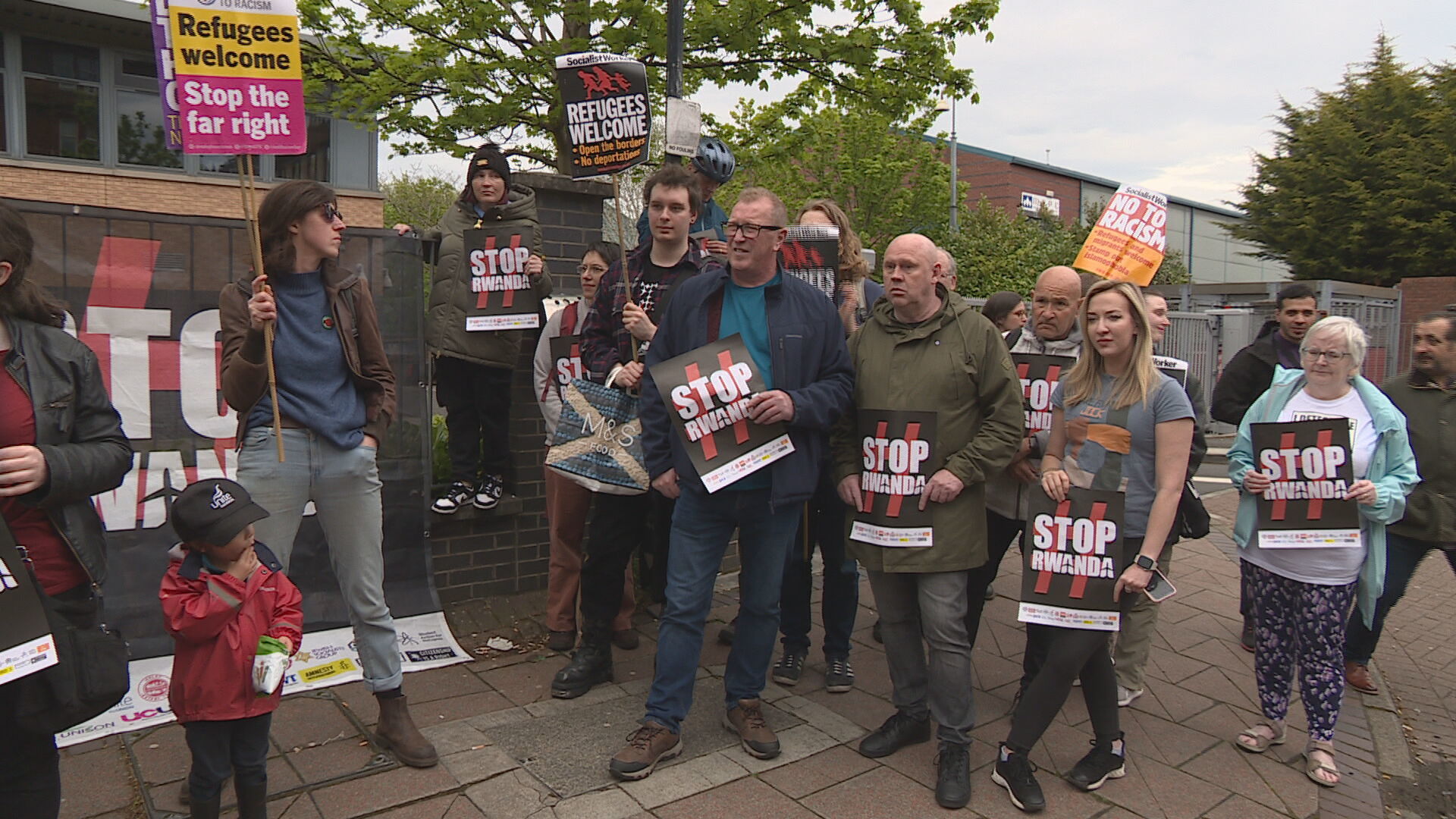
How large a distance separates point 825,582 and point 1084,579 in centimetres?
150

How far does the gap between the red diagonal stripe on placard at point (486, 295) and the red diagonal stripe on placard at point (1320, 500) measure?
3.94m

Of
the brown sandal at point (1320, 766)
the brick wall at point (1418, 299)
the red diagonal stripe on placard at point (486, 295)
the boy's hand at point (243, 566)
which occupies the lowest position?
the brown sandal at point (1320, 766)

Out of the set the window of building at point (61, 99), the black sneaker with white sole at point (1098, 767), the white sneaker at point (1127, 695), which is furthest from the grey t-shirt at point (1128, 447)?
the window of building at point (61, 99)

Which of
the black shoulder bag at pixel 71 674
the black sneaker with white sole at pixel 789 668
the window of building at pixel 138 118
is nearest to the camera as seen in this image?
the black shoulder bag at pixel 71 674

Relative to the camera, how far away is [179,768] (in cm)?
362

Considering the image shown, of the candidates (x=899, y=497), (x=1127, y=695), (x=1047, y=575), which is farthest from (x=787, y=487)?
(x=1127, y=695)

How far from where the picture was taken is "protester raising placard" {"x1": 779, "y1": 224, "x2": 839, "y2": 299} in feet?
15.1

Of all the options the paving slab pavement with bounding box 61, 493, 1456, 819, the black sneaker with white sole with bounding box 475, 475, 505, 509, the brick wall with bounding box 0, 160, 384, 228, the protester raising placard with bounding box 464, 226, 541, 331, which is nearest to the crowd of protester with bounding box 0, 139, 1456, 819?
the paving slab pavement with bounding box 61, 493, 1456, 819

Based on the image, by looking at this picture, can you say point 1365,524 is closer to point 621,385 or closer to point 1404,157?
point 621,385

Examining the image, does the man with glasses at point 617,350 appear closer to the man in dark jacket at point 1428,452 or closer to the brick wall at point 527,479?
the brick wall at point 527,479

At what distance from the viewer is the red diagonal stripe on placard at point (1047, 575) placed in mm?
3627

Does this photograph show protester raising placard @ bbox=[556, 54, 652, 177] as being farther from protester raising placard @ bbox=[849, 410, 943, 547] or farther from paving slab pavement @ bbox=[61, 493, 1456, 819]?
paving slab pavement @ bbox=[61, 493, 1456, 819]

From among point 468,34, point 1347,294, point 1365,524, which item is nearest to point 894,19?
point 468,34

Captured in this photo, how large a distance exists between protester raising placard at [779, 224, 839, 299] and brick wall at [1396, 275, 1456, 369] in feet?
57.9
